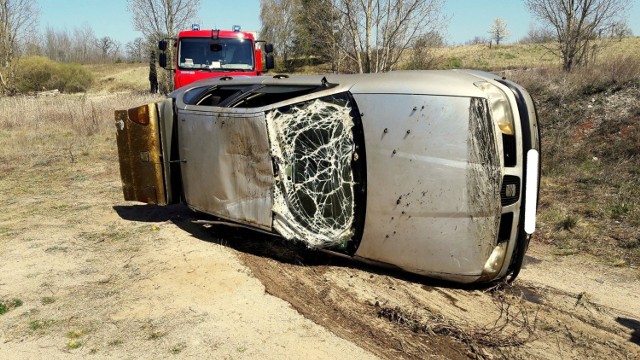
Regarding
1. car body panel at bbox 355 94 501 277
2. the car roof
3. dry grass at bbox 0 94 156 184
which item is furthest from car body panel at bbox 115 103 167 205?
dry grass at bbox 0 94 156 184

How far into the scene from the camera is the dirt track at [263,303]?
3.08 m

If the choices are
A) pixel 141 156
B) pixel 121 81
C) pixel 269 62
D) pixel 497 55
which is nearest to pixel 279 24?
pixel 121 81

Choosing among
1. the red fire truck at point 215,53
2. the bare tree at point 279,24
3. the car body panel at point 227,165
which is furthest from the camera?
the bare tree at point 279,24

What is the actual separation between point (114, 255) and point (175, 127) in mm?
1397

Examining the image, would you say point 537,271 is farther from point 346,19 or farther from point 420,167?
point 346,19

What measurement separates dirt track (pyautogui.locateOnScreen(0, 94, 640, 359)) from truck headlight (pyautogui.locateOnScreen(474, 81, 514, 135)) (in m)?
1.30

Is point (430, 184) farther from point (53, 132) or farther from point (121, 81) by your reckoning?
point (121, 81)

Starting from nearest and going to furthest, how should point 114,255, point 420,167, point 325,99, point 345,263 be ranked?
point 420,167 → point 325,99 → point 345,263 → point 114,255

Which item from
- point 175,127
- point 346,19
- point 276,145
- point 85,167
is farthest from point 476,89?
point 346,19

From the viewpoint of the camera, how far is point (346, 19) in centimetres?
1331

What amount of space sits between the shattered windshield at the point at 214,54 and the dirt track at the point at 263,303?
658cm

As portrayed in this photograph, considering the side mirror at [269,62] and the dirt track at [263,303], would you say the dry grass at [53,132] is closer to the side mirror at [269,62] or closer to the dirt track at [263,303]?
the side mirror at [269,62]

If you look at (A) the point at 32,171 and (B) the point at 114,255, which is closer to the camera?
(B) the point at 114,255

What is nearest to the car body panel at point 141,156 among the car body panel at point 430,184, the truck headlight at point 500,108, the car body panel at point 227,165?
the car body panel at point 227,165
